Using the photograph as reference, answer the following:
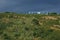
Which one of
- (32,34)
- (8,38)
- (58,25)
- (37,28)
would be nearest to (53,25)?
(58,25)

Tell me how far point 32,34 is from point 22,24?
5238mm

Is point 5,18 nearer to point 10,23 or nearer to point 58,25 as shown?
point 10,23

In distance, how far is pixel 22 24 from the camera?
4256cm

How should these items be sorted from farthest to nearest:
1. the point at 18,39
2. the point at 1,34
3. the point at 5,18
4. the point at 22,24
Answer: the point at 5,18 → the point at 22,24 → the point at 1,34 → the point at 18,39

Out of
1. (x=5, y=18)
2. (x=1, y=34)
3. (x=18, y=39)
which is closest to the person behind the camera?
(x=18, y=39)

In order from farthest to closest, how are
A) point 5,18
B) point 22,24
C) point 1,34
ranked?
point 5,18 < point 22,24 < point 1,34

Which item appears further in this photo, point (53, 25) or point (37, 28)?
point (53, 25)

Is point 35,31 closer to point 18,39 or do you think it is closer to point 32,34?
point 32,34

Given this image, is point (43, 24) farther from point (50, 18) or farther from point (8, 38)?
point (8, 38)

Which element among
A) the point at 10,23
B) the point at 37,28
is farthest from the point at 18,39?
the point at 10,23

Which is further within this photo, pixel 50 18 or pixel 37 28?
pixel 50 18

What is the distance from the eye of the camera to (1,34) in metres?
38.8

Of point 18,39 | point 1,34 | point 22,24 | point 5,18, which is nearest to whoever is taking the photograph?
point 18,39

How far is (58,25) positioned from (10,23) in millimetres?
7904
